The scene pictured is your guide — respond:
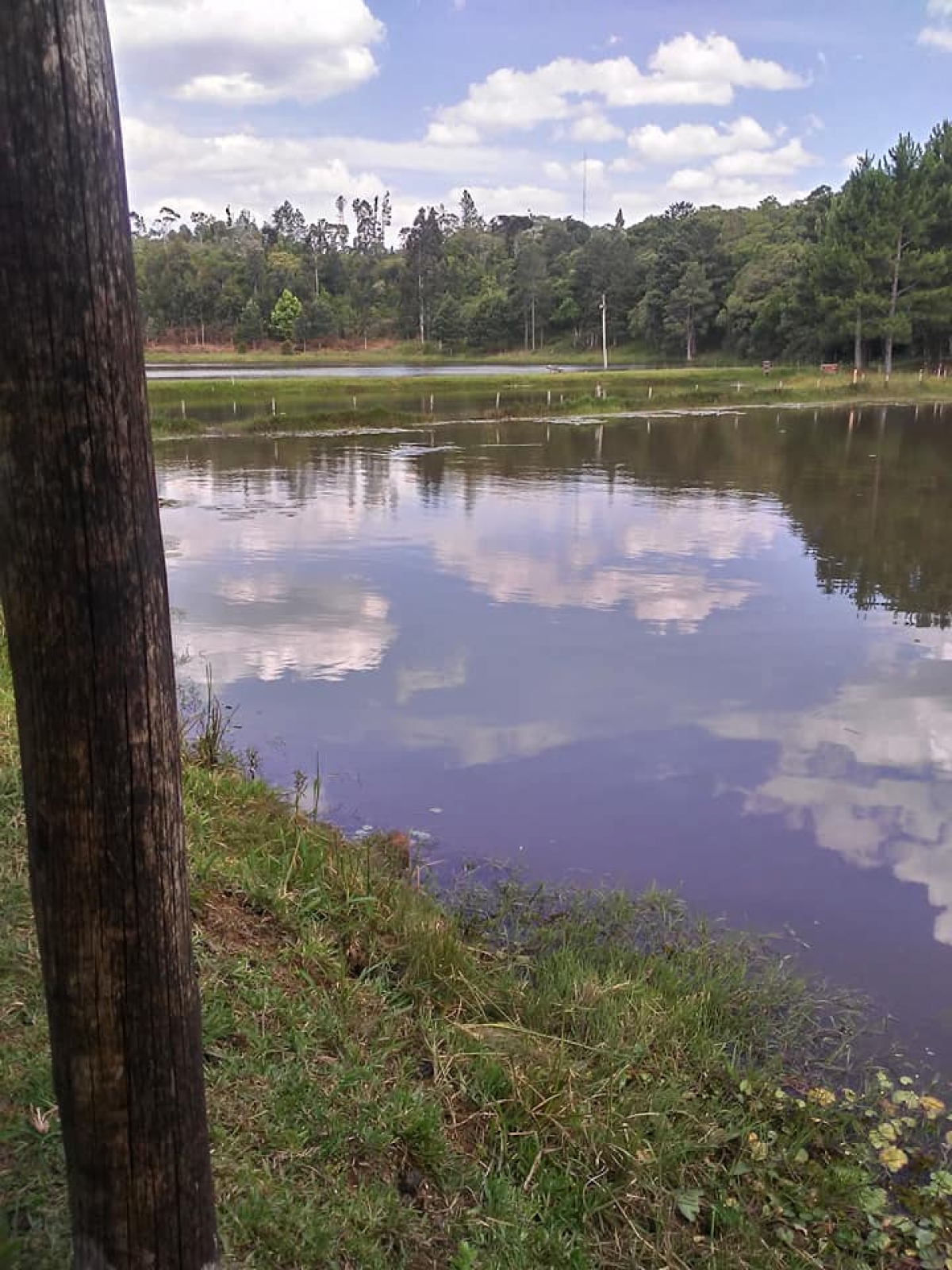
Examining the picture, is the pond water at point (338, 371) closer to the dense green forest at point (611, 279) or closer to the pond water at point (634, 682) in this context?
the dense green forest at point (611, 279)

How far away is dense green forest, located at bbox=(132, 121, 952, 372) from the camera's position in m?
48.1

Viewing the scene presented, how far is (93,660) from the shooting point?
1.65 metres

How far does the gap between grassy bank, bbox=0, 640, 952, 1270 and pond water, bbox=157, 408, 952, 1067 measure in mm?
856

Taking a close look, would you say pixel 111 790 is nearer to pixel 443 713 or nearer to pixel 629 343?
pixel 443 713

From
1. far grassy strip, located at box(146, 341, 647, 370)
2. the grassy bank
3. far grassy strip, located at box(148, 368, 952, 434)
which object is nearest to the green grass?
far grassy strip, located at box(146, 341, 647, 370)

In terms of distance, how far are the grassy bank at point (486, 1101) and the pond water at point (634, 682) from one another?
86 cm

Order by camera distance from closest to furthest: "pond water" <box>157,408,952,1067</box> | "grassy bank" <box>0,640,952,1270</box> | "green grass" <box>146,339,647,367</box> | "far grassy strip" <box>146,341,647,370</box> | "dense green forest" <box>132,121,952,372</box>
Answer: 1. "grassy bank" <box>0,640,952,1270</box>
2. "pond water" <box>157,408,952,1067</box>
3. "dense green forest" <box>132,121,952,372</box>
4. "far grassy strip" <box>146,341,647,370</box>
5. "green grass" <box>146,339,647,367</box>

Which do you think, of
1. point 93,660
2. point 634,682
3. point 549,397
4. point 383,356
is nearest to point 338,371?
point 383,356

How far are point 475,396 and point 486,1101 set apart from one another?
42876 mm

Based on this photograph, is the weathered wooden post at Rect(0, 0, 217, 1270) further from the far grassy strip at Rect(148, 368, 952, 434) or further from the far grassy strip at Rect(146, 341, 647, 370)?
the far grassy strip at Rect(146, 341, 647, 370)

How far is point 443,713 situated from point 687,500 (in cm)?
1177

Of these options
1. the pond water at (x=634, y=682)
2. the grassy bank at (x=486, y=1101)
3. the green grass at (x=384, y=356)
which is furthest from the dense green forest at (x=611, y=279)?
the grassy bank at (x=486, y=1101)

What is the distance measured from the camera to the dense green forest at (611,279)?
4806cm

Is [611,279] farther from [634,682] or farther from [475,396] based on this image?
[634,682]
